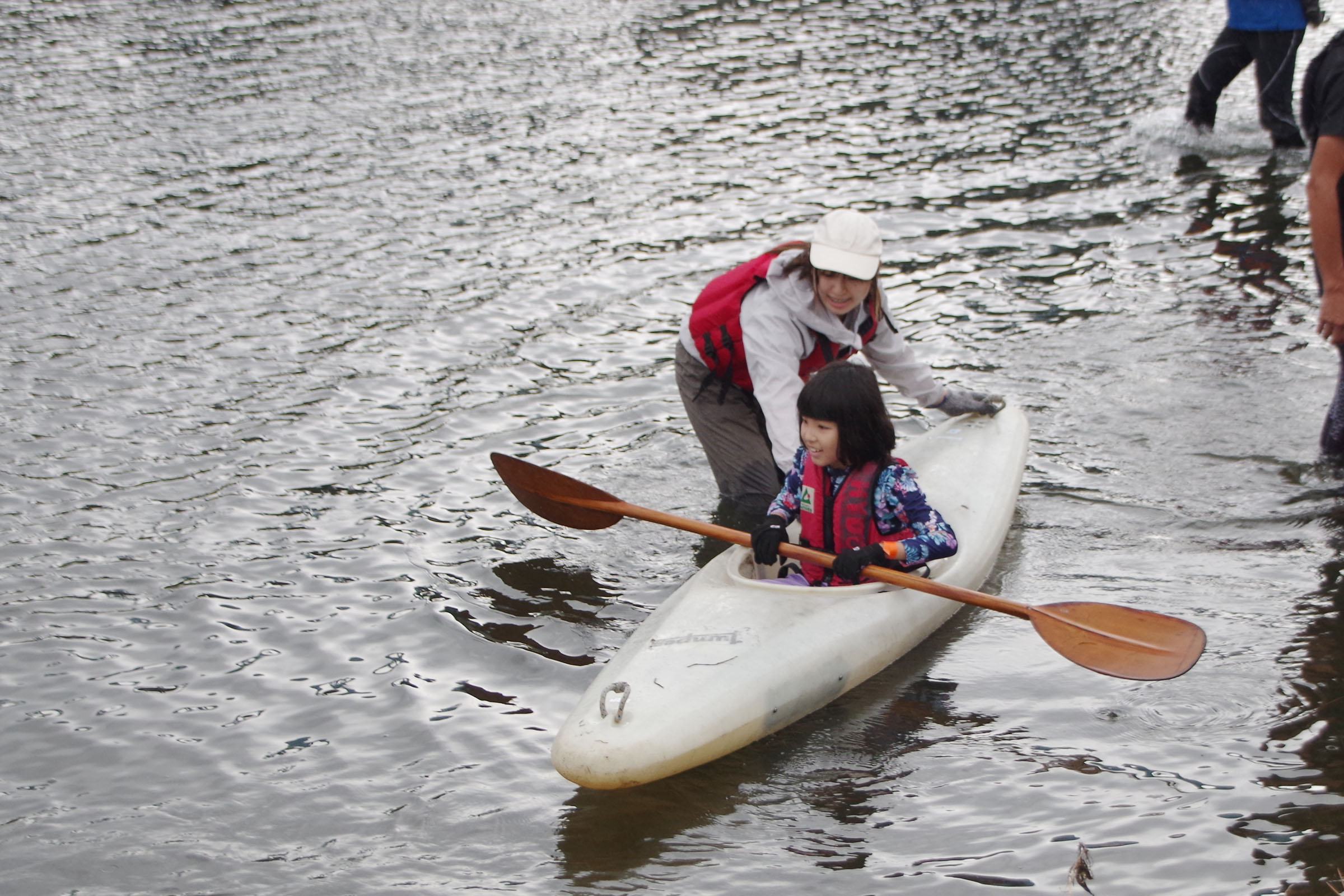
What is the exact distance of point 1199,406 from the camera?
6.57 m

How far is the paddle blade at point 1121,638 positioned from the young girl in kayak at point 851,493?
0.43 m

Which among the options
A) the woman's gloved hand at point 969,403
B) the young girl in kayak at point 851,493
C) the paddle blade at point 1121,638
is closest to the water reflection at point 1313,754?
the paddle blade at point 1121,638

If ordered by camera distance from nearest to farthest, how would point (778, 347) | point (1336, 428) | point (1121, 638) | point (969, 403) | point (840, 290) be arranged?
point (1121, 638)
point (840, 290)
point (778, 347)
point (1336, 428)
point (969, 403)

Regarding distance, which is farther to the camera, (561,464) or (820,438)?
(561,464)

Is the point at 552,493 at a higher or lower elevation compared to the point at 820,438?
lower

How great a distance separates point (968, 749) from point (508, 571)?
211 cm

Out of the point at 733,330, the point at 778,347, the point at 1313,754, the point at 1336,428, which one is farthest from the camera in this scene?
the point at 1336,428

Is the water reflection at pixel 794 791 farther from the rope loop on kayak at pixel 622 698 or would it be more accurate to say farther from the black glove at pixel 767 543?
the black glove at pixel 767 543

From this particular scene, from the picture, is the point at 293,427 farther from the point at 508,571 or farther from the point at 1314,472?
the point at 1314,472

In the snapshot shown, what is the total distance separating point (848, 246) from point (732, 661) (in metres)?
1.49

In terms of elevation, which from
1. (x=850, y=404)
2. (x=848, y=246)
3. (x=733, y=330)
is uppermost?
(x=848, y=246)

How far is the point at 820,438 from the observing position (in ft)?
14.1

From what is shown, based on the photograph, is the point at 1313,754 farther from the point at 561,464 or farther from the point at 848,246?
the point at 561,464

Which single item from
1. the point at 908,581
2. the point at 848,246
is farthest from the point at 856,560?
the point at 848,246
